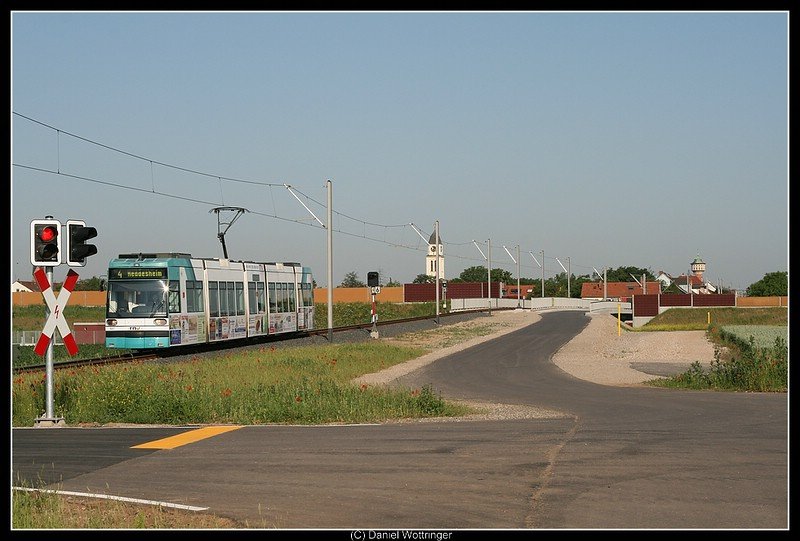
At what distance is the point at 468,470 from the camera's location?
1191cm

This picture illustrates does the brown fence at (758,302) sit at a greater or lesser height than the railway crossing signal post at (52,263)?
lesser

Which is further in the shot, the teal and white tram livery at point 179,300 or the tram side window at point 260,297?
the tram side window at point 260,297

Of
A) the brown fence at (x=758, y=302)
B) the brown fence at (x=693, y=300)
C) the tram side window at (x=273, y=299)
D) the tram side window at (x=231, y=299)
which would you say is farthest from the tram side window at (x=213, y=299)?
the brown fence at (x=758, y=302)

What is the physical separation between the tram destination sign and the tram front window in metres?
0.14

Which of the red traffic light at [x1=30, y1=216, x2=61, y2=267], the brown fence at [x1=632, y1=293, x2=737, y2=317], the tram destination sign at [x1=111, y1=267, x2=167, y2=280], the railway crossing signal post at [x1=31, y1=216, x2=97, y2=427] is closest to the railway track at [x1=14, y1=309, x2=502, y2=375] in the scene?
the tram destination sign at [x1=111, y1=267, x2=167, y2=280]

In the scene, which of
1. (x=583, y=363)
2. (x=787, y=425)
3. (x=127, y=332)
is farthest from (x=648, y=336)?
(x=787, y=425)

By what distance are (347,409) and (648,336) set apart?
134ft

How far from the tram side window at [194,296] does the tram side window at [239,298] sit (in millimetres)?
3449

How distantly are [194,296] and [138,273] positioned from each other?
94.0 inches

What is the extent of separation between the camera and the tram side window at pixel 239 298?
38969mm

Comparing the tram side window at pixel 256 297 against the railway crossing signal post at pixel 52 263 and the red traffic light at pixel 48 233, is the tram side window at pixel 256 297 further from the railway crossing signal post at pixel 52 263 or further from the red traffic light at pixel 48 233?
the red traffic light at pixel 48 233
